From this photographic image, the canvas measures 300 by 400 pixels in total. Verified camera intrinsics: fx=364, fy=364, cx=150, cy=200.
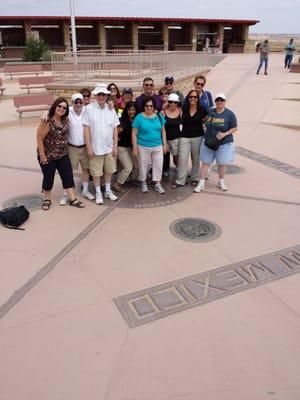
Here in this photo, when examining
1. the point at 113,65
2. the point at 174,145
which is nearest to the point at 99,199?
the point at 174,145

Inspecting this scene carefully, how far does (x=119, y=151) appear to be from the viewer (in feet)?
17.7

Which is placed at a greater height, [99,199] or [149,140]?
[149,140]

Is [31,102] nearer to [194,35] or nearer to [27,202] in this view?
[27,202]

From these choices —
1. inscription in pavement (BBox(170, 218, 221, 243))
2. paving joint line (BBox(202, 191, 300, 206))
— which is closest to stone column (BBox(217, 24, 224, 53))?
paving joint line (BBox(202, 191, 300, 206))

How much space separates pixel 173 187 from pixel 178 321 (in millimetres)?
3057

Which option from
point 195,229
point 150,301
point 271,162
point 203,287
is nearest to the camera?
point 150,301

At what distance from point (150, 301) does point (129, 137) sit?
2.84 m

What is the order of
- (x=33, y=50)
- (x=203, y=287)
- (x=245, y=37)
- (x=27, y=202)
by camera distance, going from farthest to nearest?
(x=245, y=37), (x=33, y=50), (x=27, y=202), (x=203, y=287)

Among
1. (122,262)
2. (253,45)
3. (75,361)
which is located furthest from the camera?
(253,45)

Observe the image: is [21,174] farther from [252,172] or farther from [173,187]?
[252,172]

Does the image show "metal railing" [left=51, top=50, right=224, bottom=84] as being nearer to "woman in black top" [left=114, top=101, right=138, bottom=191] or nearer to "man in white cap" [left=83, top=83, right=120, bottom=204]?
"woman in black top" [left=114, top=101, right=138, bottom=191]

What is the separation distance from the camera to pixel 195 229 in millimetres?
4441

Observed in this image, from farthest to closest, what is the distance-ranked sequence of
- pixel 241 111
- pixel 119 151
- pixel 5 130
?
1. pixel 241 111
2. pixel 5 130
3. pixel 119 151

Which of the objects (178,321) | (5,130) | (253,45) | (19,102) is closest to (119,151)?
(178,321)
